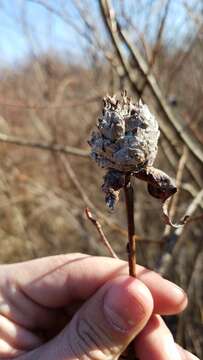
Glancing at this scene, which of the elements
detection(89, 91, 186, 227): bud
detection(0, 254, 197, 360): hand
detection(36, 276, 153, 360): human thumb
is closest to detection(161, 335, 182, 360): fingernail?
detection(0, 254, 197, 360): hand

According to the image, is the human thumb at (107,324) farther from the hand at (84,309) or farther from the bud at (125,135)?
the bud at (125,135)

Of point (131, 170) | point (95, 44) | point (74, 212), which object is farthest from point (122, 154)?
point (74, 212)

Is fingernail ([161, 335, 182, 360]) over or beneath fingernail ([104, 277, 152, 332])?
beneath

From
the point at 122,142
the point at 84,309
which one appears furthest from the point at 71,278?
the point at 122,142

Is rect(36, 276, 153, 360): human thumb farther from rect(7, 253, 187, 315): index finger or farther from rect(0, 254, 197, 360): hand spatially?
rect(7, 253, 187, 315): index finger

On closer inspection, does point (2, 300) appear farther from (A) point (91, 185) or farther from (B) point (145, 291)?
(A) point (91, 185)

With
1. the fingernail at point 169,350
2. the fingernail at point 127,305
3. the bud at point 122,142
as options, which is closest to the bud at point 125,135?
the bud at point 122,142

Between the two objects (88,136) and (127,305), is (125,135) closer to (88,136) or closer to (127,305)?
(127,305)
